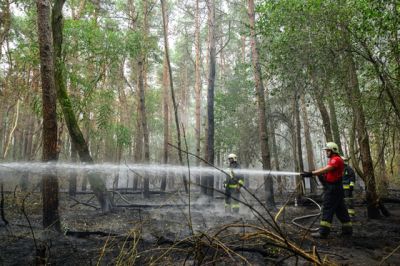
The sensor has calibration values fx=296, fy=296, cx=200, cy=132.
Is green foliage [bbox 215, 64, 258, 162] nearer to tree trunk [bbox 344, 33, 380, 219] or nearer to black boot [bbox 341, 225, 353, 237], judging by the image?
tree trunk [bbox 344, 33, 380, 219]

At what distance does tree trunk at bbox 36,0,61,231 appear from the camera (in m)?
5.95

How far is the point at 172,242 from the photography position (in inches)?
203

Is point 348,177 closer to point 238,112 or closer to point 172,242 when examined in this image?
point 172,242

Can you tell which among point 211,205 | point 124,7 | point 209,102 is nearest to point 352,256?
point 211,205

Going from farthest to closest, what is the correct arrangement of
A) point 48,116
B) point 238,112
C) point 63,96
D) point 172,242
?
point 238,112 → point 63,96 → point 48,116 → point 172,242

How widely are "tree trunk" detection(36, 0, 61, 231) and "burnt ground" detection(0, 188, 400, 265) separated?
48cm

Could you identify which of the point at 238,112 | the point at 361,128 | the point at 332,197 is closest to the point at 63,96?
the point at 332,197

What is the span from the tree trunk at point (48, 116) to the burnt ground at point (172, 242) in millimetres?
475

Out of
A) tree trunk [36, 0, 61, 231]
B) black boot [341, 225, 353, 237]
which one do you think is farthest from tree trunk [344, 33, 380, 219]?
tree trunk [36, 0, 61, 231]

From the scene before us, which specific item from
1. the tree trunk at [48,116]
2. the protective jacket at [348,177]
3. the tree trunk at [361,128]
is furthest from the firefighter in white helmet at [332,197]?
the tree trunk at [48,116]

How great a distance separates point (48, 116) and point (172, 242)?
3.50m

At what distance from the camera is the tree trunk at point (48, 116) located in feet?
19.5

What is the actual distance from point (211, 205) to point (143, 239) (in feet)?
22.3

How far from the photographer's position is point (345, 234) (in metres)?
6.34
